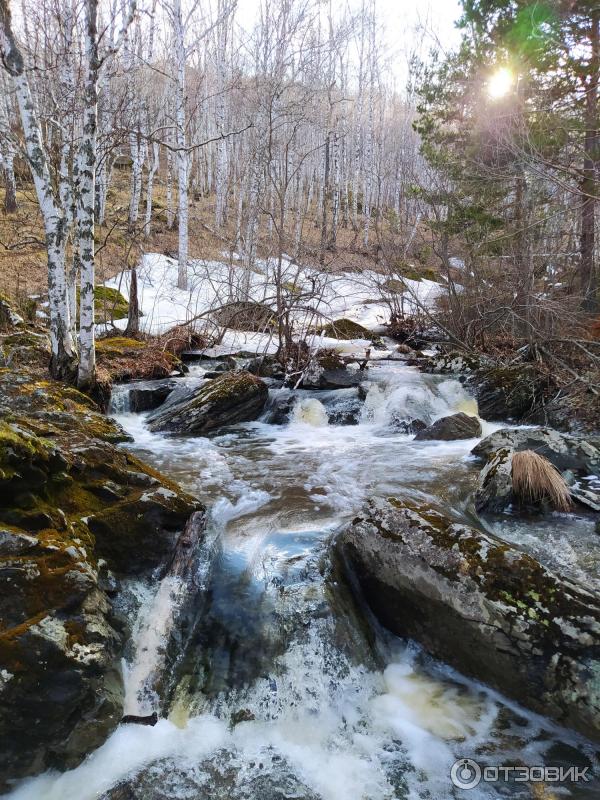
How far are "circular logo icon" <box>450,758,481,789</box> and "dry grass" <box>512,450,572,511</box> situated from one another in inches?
117

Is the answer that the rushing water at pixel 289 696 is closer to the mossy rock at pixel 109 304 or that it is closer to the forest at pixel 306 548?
the forest at pixel 306 548

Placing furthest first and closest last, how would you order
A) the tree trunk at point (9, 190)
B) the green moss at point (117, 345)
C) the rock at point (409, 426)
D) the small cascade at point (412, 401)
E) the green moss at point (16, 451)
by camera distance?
1. the tree trunk at point (9, 190)
2. the green moss at point (117, 345)
3. the small cascade at point (412, 401)
4. the rock at point (409, 426)
5. the green moss at point (16, 451)

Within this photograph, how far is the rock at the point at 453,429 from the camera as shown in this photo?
25.4 ft

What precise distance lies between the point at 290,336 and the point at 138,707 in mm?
8314

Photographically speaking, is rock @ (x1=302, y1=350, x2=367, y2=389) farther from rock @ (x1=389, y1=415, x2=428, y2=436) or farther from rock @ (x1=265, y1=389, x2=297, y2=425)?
rock @ (x1=389, y1=415, x2=428, y2=436)

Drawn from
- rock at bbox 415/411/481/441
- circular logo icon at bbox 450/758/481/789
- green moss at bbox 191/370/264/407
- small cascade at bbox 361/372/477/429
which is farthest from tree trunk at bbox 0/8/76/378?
circular logo icon at bbox 450/758/481/789

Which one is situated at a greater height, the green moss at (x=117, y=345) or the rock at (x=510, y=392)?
the green moss at (x=117, y=345)

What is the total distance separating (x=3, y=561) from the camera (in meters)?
2.70

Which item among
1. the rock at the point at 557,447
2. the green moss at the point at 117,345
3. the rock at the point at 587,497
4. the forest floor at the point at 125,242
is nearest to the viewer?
the rock at the point at 587,497

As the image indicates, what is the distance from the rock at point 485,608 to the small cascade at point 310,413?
502cm

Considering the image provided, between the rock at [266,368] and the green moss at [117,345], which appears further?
the green moss at [117,345]

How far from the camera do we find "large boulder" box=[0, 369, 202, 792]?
94.5 inches

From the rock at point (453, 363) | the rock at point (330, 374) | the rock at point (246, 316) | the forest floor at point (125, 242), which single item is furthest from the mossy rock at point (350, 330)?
the rock at point (330, 374)

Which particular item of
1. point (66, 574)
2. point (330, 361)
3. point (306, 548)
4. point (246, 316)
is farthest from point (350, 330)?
point (66, 574)
